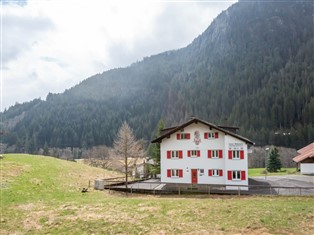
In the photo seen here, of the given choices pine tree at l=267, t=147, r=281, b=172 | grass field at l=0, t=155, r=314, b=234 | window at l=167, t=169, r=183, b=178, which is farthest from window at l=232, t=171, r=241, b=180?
pine tree at l=267, t=147, r=281, b=172

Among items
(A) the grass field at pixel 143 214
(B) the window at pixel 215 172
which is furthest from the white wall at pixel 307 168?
(A) the grass field at pixel 143 214

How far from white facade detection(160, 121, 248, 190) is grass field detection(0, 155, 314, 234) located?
Result: 8453 millimetres

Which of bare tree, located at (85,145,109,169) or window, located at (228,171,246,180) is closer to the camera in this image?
window, located at (228,171,246,180)

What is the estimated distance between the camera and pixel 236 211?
25156 millimetres

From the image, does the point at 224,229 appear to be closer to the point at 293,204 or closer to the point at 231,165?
the point at 293,204

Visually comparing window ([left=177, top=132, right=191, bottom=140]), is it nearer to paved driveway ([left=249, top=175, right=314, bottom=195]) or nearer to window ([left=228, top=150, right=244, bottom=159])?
window ([left=228, top=150, right=244, bottom=159])

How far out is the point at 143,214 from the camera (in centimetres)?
2630

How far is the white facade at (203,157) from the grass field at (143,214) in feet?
27.7

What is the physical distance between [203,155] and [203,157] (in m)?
0.28

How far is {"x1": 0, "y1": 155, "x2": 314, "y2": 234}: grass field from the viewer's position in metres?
22.2

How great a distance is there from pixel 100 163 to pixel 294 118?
125 metres

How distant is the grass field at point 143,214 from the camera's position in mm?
22156

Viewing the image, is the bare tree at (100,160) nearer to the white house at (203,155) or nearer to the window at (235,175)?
the white house at (203,155)

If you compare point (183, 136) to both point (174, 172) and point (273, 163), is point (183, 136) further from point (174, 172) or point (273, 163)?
point (273, 163)
